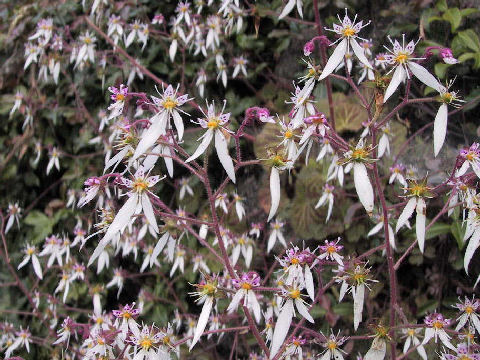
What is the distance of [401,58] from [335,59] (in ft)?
0.39

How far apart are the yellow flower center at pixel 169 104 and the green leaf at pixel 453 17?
3.86 feet

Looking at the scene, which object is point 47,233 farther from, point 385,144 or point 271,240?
point 385,144

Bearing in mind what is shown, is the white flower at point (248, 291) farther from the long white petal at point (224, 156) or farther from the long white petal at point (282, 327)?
the long white petal at point (224, 156)

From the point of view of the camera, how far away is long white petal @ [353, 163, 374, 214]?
79 centimetres

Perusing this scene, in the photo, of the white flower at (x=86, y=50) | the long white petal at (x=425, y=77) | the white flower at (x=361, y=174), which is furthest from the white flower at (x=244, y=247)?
the white flower at (x=86, y=50)

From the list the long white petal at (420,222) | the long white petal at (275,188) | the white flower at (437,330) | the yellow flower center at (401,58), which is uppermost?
the yellow flower center at (401,58)

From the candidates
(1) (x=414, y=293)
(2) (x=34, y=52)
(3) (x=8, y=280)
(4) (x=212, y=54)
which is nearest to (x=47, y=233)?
(3) (x=8, y=280)

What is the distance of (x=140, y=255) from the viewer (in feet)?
6.95

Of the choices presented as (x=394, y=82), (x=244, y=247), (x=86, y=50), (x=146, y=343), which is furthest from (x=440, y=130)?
(x=86, y=50)

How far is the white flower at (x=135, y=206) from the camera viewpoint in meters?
0.81

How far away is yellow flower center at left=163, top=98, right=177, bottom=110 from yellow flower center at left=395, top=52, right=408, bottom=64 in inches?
16.5

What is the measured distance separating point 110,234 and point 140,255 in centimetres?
136

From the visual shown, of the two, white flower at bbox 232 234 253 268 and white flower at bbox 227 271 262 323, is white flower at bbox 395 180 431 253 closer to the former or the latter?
white flower at bbox 227 271 262 323

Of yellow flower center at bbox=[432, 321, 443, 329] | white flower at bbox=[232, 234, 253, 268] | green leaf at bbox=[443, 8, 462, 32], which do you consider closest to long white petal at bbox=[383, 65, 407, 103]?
yellow flower center at bbox=[432, 321, 443, 329]
